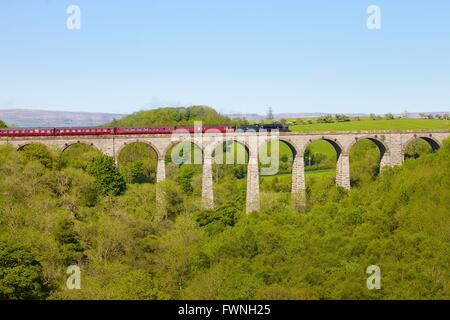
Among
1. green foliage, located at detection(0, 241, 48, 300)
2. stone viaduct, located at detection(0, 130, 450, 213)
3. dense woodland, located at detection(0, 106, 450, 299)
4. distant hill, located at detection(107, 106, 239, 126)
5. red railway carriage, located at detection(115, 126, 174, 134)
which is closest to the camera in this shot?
green foliage, located at detection(0, 241, 48, 300)

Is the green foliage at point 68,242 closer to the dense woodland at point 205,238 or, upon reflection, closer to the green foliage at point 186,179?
the dense woodland at point 205,238

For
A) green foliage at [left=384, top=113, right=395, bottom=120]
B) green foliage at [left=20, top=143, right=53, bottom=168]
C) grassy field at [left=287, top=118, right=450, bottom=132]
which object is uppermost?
green foliage at [left=384, top=113, right=395, bottom=120]

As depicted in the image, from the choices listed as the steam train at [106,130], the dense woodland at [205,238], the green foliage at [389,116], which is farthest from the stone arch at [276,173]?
the green foliage at [389,116]

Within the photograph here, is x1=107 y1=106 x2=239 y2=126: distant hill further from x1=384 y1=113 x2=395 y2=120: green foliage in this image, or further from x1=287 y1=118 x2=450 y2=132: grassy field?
x1=384 y1=113 x2=395 y2=120: green foliage

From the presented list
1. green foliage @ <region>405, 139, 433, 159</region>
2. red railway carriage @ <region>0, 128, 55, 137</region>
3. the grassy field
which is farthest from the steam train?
the grassy field
